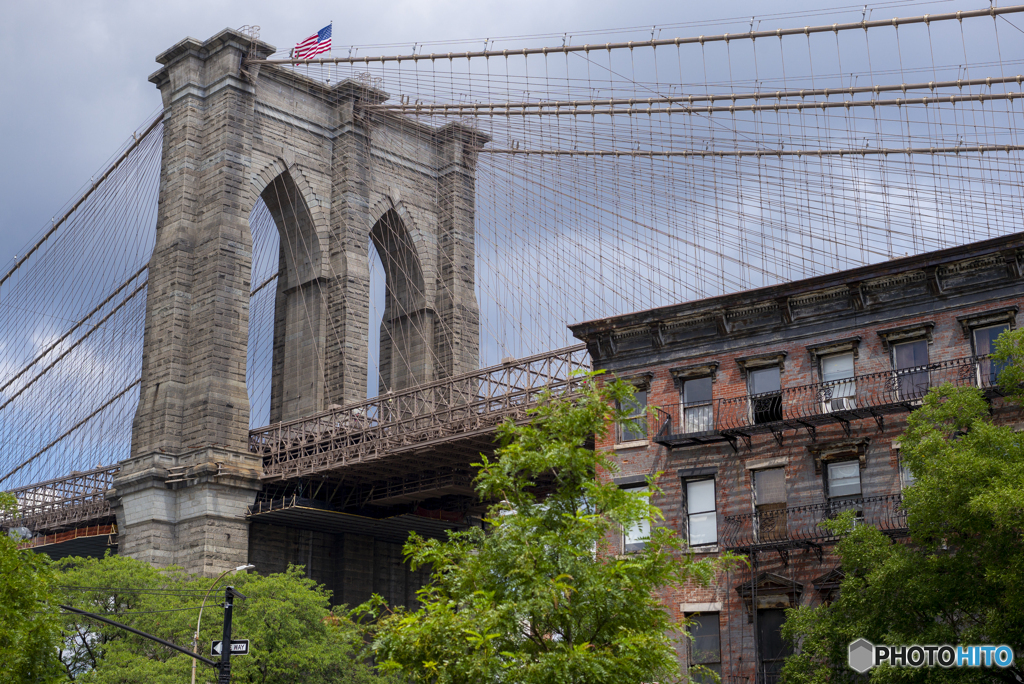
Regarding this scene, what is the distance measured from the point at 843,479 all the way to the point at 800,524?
1681mm

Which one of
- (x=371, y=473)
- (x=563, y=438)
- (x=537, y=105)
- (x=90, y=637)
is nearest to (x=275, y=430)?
(x=371, y=473)

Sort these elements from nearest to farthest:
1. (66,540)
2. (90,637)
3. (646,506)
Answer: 1. (646,506)
2. (90,637)
3. (66,540)

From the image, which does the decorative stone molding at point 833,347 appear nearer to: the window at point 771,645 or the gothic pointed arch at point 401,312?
the window at point 771,645

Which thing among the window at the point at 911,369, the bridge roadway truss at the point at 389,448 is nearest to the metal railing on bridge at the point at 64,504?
the bridge roadway truss at the point at 389,448

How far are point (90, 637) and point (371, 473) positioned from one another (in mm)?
15060

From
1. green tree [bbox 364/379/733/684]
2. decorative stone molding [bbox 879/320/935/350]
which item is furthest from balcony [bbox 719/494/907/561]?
green tree [bbox 364/379/733/684]

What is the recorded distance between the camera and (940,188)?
127ft

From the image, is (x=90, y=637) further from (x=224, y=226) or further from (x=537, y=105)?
(x=537, y=105)

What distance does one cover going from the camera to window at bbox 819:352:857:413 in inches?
1320

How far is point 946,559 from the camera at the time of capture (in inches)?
958

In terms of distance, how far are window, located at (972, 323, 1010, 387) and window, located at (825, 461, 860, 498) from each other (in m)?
3.92

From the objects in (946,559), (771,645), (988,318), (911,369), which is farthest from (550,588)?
(988,318)

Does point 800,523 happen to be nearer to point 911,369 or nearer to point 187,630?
point 911,369

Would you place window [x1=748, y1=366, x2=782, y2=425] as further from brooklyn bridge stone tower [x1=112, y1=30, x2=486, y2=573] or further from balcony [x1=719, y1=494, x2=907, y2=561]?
brooklyn bridge stone tower [x1=112, y1=30, x2=486, y2=573]
